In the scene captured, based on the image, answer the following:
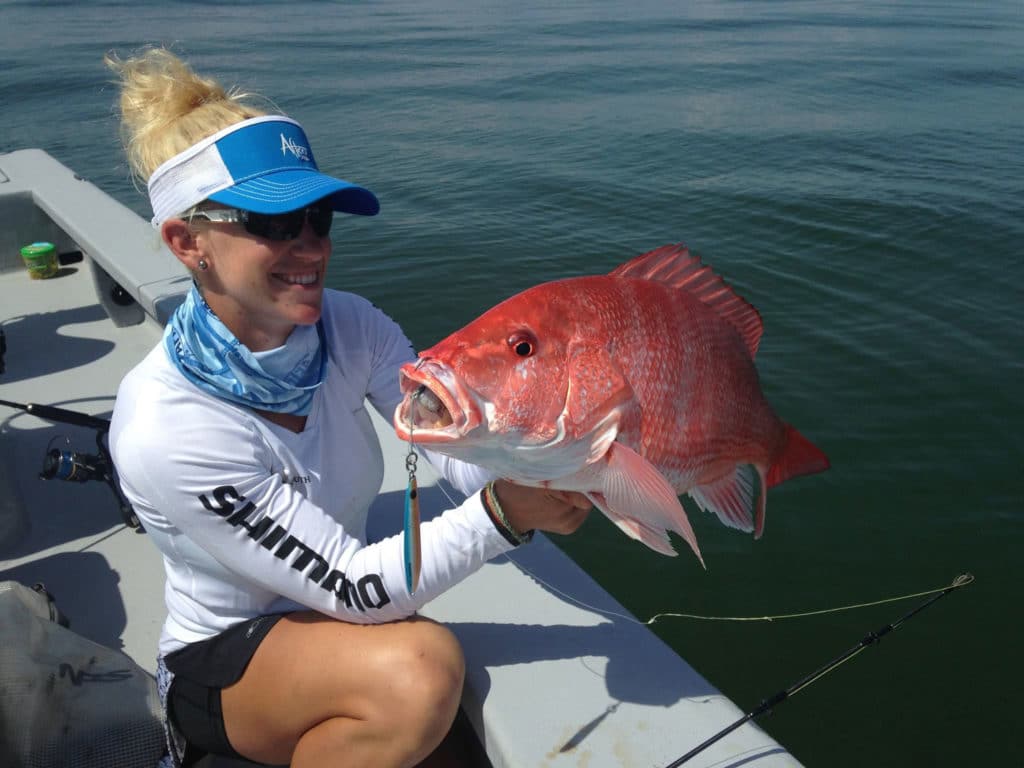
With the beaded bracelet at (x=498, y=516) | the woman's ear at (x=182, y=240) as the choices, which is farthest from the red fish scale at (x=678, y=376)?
the woman's ear at (x=182, y=240)

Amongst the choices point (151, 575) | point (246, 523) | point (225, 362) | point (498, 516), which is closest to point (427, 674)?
point (498, 516)

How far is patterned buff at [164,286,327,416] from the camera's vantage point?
63.1 inches

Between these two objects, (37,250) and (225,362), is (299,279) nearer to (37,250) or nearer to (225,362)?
(225,362)

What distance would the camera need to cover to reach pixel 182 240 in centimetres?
159

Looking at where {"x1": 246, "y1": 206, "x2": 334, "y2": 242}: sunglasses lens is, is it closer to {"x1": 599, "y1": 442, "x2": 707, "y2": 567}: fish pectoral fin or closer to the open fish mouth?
the open fish mouth

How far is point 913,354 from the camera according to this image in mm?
5543

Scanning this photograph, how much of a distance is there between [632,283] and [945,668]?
278cm

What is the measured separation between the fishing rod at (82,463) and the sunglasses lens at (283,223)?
1374 mm

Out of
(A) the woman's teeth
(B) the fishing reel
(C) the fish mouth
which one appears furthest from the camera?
(B) the fishing reel

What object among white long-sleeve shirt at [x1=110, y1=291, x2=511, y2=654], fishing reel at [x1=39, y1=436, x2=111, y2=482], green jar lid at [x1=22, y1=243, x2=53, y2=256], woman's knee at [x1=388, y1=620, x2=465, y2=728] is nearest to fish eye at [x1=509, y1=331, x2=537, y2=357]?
white long-sleeve shirt at [x1=110, y1=291, x2=511, y2=654]

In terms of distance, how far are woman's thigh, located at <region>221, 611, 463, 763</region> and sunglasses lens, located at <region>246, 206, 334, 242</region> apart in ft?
2.54

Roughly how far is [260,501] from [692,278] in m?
0.93

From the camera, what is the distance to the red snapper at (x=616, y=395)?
1250 mm

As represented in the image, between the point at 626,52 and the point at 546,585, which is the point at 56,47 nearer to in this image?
the point at 626,52
